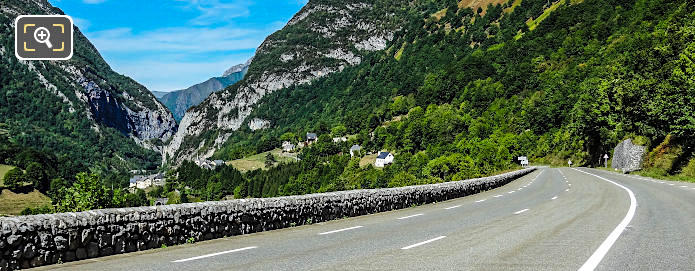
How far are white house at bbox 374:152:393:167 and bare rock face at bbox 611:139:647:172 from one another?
99.0 meters

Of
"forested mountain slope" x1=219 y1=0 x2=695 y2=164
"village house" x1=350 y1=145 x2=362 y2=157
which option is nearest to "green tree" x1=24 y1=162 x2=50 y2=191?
"village house" x1=350 y1=145 x2=362 y2=157

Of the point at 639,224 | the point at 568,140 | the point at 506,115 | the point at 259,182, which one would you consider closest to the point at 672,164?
the point at 639,224

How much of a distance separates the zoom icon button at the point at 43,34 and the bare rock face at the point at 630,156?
54760mm

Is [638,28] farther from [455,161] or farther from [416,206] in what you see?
[416,206]

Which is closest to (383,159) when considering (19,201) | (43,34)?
(19,201)

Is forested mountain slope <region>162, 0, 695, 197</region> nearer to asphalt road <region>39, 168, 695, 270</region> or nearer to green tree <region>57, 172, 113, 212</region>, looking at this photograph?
asphalt road <region>39, 168, 695, 270</region>

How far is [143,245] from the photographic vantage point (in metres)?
10.4

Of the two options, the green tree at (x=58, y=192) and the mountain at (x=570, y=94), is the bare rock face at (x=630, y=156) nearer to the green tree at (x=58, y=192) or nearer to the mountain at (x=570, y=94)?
the mountain at (x=570, y=94)

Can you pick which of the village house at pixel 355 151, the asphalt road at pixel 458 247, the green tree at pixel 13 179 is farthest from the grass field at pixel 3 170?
the asphalt road at pixel 458 247

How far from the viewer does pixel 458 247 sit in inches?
387

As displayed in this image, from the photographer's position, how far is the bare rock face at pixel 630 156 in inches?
2147

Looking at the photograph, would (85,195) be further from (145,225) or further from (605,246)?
(605,246)

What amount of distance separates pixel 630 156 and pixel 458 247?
56469mm

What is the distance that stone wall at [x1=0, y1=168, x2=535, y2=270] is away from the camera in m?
8.27
